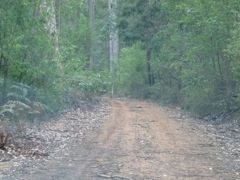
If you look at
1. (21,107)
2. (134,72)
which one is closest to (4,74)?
(21,107)

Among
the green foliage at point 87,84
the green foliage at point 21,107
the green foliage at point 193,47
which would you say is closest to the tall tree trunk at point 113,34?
the green foliage at point 193,47

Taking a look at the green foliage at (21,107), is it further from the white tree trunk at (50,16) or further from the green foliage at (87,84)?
the green foliage at (87,84)

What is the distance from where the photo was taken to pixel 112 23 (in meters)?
41.2

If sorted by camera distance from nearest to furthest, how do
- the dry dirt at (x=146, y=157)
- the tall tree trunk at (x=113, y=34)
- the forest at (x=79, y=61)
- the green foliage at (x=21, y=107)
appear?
the dry dirt at (x=146, y=157)
the green foliage at (x=21, y=107)
the forest at (x=79, y=61)
the tall tree trunk at (x=113, y=34)

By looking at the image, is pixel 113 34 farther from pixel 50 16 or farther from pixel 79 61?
pixel 50 16

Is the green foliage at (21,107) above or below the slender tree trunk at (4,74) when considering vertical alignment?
below

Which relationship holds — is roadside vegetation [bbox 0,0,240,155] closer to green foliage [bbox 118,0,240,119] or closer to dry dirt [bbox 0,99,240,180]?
green foliage [bbox 118,0,240,119]

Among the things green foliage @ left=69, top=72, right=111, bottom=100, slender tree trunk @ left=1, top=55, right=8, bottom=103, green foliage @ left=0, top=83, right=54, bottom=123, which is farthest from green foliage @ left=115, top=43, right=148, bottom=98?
slender tree trunk @ left=1, top=55, right=8, bottom=103

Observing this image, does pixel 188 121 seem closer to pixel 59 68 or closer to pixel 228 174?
pixel 59 68

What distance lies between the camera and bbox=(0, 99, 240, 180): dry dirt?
1063cm

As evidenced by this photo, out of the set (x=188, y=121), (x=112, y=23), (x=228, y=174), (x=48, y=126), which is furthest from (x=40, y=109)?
(x=112, y=23)

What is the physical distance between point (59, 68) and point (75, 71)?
207 inches

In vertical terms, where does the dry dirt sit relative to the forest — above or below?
below

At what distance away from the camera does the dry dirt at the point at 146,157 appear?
10628 mm
